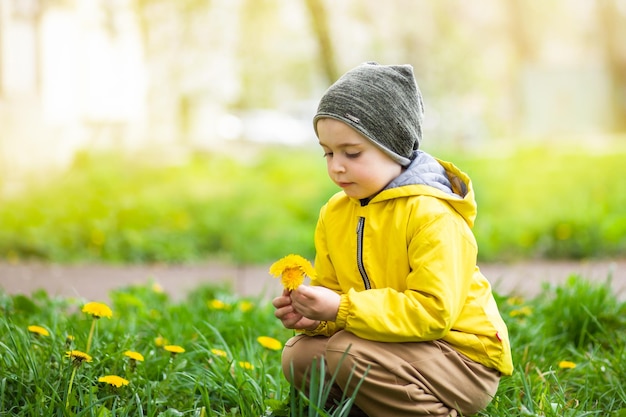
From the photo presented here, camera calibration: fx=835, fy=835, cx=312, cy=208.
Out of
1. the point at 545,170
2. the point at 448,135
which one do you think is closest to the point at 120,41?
the point at 545,170

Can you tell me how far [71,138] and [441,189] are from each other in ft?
19.8

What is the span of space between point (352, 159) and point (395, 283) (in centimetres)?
35

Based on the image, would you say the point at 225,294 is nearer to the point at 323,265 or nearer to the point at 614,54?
the point at 323,265

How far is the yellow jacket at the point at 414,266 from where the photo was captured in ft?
6.74

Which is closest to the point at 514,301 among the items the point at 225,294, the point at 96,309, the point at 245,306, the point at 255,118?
the point at 245,306

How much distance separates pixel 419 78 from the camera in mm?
11891

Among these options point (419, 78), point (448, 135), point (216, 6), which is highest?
point (216, 6)

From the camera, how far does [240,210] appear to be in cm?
691

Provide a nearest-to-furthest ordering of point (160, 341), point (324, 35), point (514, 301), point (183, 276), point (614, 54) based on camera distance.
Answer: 1. point (160, 341)
2. point (514, 301)
3. point (183, 276)
4. point (324, 35)
5. point (614, 54)

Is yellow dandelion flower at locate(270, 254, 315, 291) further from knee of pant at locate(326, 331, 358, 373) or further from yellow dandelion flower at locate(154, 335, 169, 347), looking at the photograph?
yellow dandelion flower at locate(154, 335, 169, 347)

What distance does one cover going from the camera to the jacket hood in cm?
219

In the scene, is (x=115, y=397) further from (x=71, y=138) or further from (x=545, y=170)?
(x=545, y=170)

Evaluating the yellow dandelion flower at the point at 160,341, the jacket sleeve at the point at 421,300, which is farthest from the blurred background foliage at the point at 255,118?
the jacket sleeve at the point at 421,300

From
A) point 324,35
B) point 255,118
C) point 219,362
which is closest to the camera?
point 219,362
